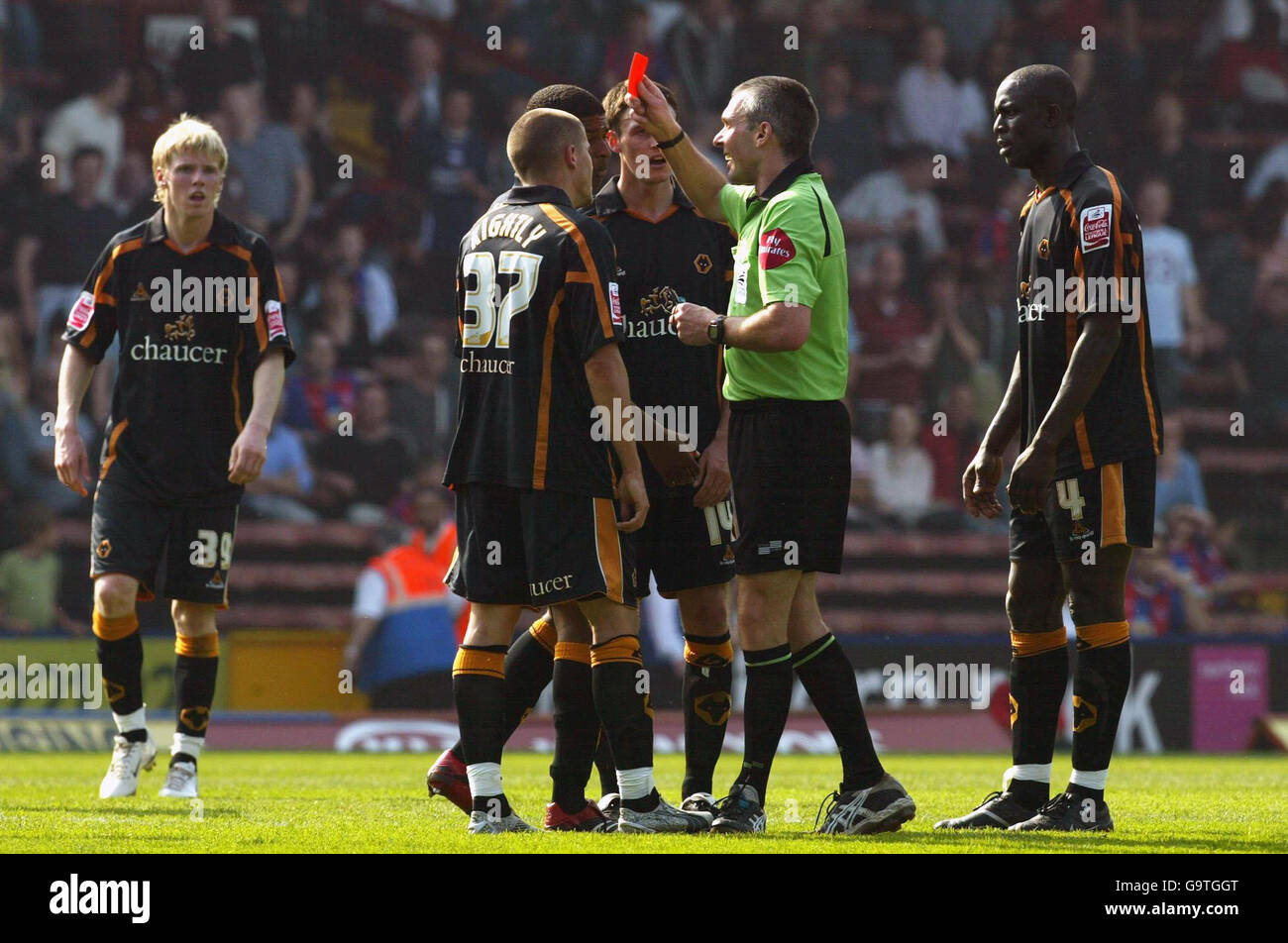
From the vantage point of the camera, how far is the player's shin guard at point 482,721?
5.08 metres

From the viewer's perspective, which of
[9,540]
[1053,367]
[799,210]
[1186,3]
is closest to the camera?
[799,210]

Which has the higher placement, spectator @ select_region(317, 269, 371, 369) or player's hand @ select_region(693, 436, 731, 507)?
spectator @ select_region(317, 269, 371, 369)

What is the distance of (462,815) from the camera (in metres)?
5.89

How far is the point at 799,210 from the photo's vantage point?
207 inches

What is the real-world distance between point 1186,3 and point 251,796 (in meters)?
14.3

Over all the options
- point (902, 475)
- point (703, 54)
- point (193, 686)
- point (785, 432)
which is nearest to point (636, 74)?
point (785, 432)

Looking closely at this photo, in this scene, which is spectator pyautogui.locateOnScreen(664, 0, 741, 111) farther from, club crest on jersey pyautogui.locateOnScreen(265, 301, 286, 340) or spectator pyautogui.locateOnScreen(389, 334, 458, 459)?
club crest on jersey pyautogui.locateOnScreen(265, 301, 286, 340)

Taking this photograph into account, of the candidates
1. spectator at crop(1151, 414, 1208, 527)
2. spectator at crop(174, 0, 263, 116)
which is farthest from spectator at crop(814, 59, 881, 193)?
spectator at crop(174, 0, 263, 116)

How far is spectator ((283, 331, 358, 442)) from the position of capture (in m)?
14.3

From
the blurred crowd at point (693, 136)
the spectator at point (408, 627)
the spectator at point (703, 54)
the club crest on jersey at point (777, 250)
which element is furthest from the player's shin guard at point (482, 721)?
the spectator at point (703, 54)

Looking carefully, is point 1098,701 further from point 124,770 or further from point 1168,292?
point 1168,292

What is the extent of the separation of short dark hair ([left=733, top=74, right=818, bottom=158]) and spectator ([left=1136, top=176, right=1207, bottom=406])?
1021 cm

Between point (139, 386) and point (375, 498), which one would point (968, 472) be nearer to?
point (139, 386)

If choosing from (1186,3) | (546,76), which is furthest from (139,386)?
(1186,3)
